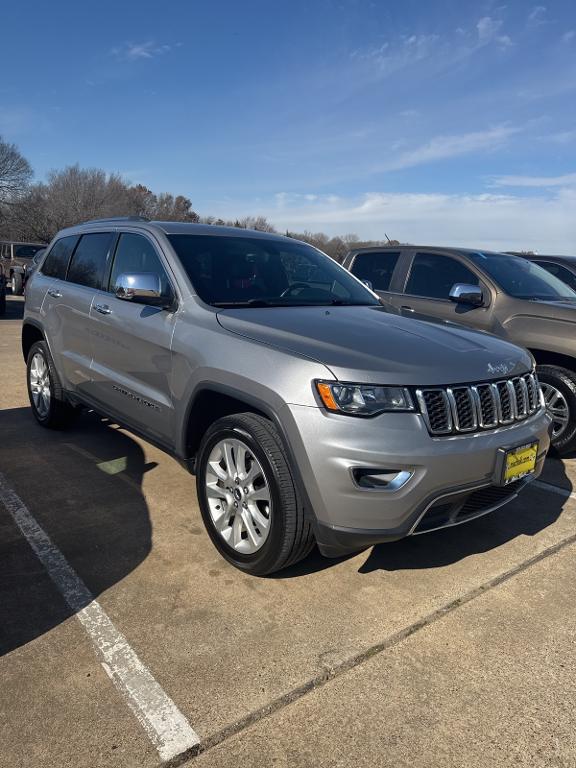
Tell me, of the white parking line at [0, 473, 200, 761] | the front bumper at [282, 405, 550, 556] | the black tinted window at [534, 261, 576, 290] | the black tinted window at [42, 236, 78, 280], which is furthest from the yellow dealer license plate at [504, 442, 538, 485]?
the black tinted window at [534, 261, 576, 290]

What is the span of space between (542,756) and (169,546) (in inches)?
80.5

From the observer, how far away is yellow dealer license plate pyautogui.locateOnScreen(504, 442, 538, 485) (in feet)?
9.07

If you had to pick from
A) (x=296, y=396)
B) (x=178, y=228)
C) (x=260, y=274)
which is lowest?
(x=296, y=396)

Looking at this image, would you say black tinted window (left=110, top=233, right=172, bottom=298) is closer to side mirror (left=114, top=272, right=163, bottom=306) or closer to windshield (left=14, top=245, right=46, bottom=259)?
side mirror (left=114, top=272, right=163, bottom=306)

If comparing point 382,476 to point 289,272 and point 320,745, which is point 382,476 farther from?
point 289,272

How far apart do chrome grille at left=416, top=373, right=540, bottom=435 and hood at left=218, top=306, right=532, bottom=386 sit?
0.16 feet

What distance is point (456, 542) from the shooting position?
11.4ft

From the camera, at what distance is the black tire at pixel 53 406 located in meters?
5.01

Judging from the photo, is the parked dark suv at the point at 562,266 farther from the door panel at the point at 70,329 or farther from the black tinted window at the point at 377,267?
the door panel at the point at 70,329

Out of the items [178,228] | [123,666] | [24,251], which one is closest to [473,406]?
[123,666]

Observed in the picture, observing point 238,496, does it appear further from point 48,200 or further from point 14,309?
point 48,200

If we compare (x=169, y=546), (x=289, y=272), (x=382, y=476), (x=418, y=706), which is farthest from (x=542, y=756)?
(x=289, y=272)

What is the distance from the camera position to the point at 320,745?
2.00 metres

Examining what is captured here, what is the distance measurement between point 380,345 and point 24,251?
812 inches
